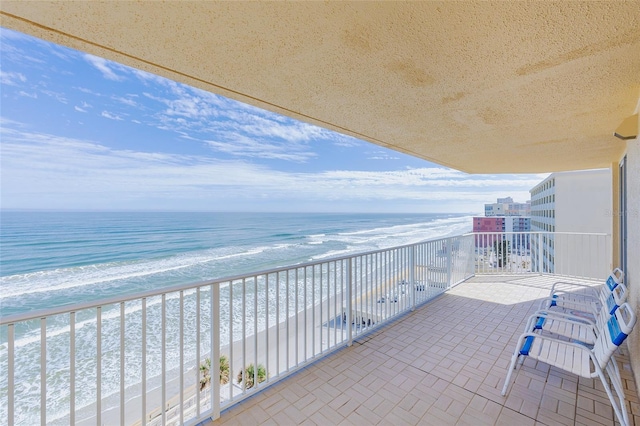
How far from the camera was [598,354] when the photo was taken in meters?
1.84

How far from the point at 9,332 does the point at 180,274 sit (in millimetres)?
12803

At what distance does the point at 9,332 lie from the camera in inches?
47.6

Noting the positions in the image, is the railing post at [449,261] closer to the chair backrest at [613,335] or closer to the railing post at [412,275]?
the railing post at [412,275]

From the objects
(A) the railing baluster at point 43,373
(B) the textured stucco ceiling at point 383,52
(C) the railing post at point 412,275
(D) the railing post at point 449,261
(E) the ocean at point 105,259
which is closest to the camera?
(B) the textured stucco ceiling at point 383,52

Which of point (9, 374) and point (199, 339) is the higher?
point (9, 374)

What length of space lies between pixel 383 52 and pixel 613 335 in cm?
232

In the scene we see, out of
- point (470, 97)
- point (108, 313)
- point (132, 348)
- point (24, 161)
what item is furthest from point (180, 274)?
point (24, 161)

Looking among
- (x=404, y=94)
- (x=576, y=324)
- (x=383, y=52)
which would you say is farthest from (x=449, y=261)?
(x=383, y=52)

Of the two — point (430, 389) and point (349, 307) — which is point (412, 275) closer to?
point (349, 307)

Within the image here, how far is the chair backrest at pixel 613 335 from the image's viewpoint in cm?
159

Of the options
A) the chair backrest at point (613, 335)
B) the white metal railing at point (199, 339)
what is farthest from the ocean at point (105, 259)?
the chair backrest at point (613, 335)

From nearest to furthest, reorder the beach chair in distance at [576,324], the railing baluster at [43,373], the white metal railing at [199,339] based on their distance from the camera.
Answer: the railing baluster at [43,373]
the white metal railing at [199,339]
the beach chair in distance at [576,324]

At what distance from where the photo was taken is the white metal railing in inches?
61.8

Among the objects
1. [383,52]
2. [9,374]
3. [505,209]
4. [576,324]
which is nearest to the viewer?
[9,374]
